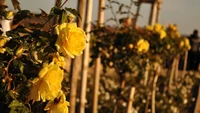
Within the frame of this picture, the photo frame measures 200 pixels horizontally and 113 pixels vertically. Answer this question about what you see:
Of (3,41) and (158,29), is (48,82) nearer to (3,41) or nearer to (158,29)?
(3,41)

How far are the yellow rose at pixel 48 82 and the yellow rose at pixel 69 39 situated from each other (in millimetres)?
64

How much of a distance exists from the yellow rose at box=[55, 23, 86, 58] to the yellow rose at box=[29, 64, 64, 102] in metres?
0.06

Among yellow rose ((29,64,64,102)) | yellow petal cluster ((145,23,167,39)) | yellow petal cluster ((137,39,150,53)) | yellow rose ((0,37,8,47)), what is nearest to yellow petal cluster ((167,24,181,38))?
yellow petal cluster ((145,23,167,39))

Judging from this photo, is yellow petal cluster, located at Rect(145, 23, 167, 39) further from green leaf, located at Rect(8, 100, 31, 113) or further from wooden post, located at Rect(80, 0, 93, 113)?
green leaf, located at Rect(8, 100, 31, 113)

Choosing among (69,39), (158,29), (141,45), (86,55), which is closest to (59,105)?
(69,39)

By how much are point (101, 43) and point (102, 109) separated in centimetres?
221

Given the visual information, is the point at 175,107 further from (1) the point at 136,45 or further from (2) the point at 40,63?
(2) the point at 40,63

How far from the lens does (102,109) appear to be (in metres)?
6.18

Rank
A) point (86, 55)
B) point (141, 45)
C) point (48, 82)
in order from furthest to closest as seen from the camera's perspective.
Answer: point (141, 45) < point (86, 55) < point (48, 82)

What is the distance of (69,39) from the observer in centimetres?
148

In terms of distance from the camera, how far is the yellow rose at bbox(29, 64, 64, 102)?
1454 mm

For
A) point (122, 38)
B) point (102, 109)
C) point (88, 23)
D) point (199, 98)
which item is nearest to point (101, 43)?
point (122, 38)

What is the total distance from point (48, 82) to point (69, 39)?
0.51 ft

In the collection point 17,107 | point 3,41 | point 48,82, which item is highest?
point 3,41
